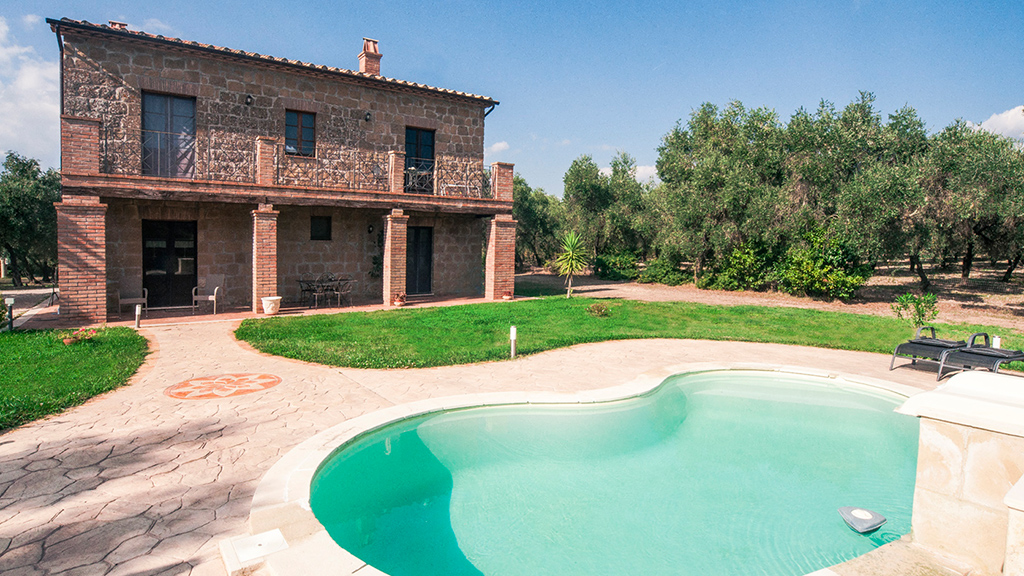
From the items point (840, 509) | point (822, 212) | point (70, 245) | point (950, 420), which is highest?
point (822, 212)

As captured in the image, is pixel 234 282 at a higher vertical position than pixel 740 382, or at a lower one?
higher

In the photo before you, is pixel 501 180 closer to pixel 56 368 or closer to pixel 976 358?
pixel 56 368

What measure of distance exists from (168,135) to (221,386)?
→ 10.1 m

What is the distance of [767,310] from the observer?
17016 mm

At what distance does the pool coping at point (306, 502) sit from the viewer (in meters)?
3.05

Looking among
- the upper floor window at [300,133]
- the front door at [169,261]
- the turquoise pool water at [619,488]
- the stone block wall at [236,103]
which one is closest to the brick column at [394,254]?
the stone block wall at [236,103]

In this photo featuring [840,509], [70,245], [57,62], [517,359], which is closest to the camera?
[840,509]

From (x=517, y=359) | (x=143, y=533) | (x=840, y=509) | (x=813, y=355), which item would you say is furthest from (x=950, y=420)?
(x=813, y=355)

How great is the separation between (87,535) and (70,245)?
1087 centimetres

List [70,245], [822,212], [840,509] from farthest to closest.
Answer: [822,212], [70,245], [840,509]

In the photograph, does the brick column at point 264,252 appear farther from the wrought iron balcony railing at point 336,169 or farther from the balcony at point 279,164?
the wrought iron balcony railing at point 336,169

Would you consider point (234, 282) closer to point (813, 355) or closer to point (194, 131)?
point (194, 131)

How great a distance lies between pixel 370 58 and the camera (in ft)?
57.7

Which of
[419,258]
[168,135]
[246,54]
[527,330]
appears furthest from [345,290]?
[246,54]
